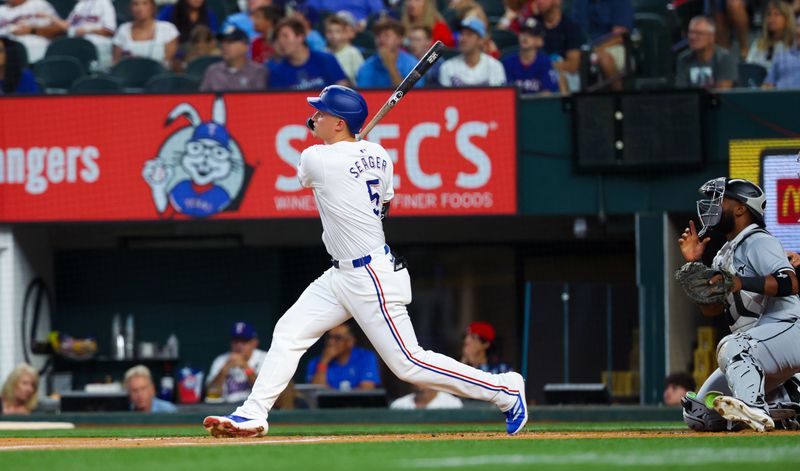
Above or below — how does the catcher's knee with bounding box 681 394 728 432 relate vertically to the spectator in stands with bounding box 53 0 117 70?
below

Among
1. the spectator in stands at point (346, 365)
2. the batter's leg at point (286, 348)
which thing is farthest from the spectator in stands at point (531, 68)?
the batter's leg at point (286, 348)

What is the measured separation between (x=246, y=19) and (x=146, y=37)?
3.79 feet

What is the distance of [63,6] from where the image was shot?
16.1 metres

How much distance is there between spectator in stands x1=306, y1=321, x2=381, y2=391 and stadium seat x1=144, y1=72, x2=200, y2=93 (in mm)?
2789

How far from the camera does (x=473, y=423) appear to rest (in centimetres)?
1314

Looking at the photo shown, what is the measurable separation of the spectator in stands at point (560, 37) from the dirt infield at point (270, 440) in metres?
6.24

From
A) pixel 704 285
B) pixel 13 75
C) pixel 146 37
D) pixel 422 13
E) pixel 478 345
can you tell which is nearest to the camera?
pixel 704 285

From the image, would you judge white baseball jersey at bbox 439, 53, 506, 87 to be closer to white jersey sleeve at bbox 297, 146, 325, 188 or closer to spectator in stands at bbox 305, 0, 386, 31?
spectator in stands at bbox 305, 0, 386, 31

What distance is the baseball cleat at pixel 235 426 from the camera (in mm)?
7633

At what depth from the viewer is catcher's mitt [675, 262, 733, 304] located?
26.5ft

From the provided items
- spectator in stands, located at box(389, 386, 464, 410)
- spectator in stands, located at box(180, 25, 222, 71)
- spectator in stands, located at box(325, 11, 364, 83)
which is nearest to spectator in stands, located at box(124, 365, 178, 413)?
spectator in stands, located at box(389, 386, 464, 410)

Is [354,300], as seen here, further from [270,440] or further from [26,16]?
[26,16]

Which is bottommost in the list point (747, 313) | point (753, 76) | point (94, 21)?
point (747, 313)

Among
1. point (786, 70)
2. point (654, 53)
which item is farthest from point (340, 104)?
point (786, 70)
